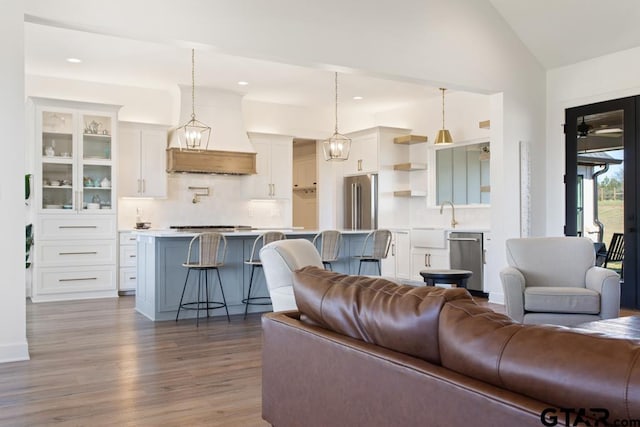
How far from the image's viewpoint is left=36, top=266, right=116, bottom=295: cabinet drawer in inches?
275

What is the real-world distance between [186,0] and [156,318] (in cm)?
301

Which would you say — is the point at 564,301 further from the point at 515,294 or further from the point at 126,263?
the point at 126,263

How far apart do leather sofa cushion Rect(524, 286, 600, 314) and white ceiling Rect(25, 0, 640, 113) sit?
334cm

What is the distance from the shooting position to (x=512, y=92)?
661cm

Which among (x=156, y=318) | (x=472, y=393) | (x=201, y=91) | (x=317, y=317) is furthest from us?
(x=201, y=91)

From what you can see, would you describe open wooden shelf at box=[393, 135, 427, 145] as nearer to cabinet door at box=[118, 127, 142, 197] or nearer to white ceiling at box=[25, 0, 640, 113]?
white ceiling at box=[25, 0, 640, 113]

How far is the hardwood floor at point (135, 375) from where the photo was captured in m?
2.88

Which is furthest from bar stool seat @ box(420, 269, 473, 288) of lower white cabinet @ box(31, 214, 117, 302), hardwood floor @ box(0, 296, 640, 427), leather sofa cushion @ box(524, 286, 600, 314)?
lower white cabinet @ box(31, 214, 117, 302)

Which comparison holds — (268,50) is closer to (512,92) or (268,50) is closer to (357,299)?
(512,92)

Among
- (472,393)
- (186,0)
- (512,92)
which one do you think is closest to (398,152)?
(512,92)

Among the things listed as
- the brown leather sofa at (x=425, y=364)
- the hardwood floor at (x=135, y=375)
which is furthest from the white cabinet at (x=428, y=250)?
the brown leather sofa at (x=425, y=364)

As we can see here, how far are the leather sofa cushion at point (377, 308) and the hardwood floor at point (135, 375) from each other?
1.14 meters

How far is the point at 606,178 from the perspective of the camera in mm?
6488

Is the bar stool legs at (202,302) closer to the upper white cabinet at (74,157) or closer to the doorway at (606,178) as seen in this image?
the upper white cabinet at (74,157)
